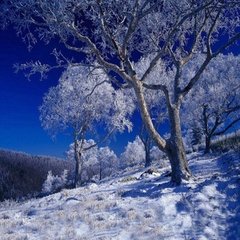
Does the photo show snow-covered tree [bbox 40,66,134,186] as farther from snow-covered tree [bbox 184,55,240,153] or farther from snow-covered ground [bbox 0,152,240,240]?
snow-covered ground [bbox 0,152,240,240]

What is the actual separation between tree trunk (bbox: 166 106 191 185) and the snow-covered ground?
0.63 metres

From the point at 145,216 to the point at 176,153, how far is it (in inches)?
171

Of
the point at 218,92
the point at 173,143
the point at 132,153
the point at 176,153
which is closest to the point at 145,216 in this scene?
the point at 176,153

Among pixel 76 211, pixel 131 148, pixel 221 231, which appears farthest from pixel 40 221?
pixel 131 148

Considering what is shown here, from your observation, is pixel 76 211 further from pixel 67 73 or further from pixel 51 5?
pixel 67 73

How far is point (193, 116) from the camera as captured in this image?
34.8 metres

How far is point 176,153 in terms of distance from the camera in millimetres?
15094

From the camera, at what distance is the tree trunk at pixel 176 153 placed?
14641 millimetres

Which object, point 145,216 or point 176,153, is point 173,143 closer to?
point 176,153

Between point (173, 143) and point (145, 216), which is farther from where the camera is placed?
point (173, 143)

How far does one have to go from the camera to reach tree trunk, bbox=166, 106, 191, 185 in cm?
1464

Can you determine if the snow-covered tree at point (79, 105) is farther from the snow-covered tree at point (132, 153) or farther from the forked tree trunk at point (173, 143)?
the snow-covered tree at point (132, 153)

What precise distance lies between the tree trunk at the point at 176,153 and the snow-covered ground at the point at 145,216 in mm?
629

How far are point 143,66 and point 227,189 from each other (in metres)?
26.4
